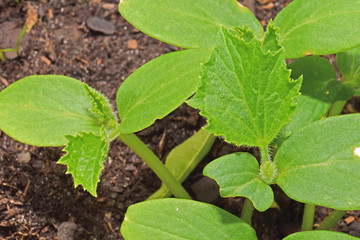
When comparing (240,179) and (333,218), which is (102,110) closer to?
(240,179)

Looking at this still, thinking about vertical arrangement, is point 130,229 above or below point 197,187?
above

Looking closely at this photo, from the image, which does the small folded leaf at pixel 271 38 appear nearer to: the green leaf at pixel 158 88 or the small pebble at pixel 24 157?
the green leaf at pixel 158 88

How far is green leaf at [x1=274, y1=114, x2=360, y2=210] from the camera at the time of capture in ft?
3.87

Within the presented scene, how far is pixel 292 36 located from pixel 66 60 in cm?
94

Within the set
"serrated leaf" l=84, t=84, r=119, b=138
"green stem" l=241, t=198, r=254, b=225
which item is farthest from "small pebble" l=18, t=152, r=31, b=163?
"green stem" l=241, t=198, r=254, b=225

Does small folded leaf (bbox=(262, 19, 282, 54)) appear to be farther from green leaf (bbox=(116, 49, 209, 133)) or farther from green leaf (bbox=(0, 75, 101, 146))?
green leaf (bbox=(0, 75, 101, 146))

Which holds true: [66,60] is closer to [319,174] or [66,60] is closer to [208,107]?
[208,107]

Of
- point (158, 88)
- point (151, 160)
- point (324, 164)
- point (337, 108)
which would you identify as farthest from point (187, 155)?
point (324, 164)

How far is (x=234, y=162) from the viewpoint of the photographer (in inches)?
48.9

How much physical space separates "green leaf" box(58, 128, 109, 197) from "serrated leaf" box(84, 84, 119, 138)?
8 centimetres

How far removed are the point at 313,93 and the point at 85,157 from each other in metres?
0.68

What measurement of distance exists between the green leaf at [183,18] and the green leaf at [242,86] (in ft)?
0.85

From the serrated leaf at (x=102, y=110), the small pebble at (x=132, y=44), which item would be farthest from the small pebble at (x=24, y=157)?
the small pebble at (x=132, y=44)

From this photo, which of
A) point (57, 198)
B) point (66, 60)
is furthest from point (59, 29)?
point (57, 198)
